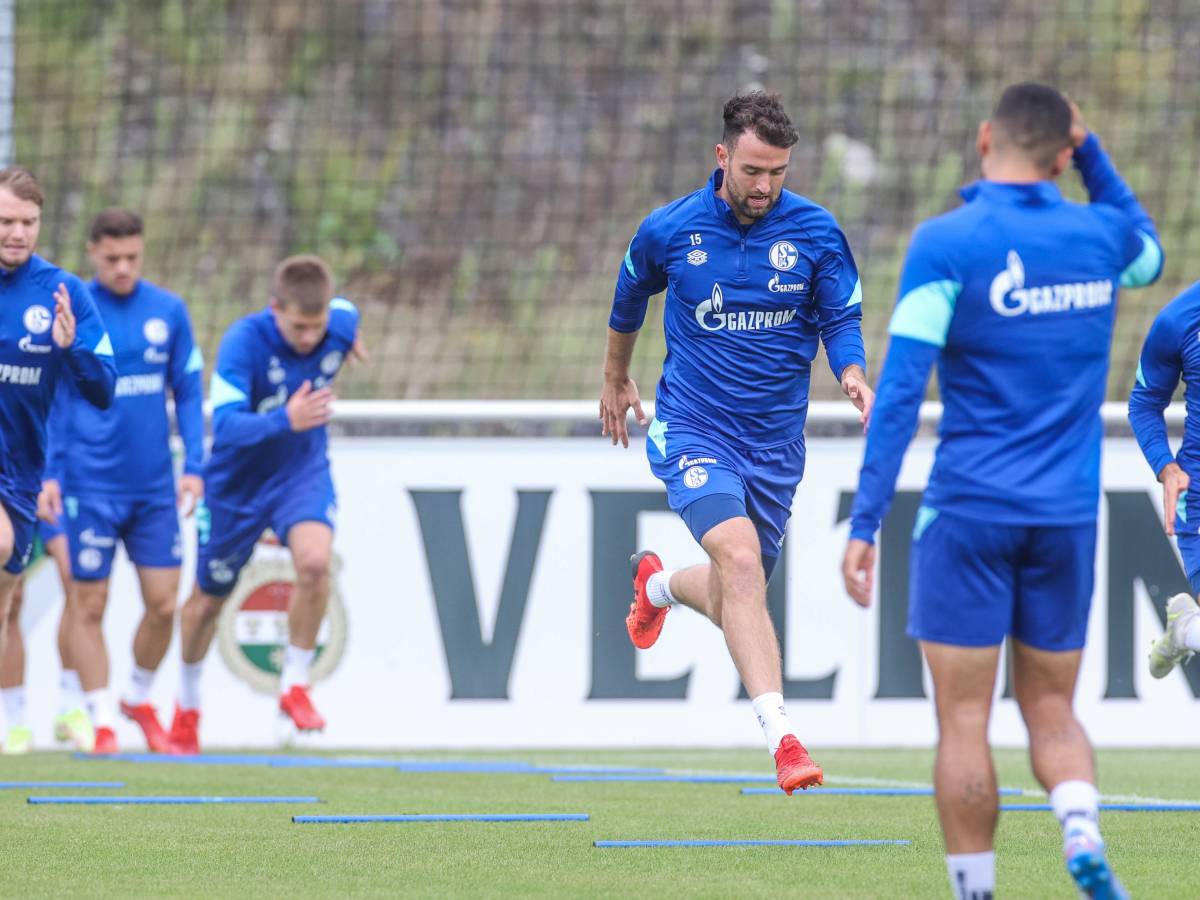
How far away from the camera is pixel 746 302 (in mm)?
6875

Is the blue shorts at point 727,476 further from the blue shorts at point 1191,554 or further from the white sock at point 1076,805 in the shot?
the white sock at point 1076,805

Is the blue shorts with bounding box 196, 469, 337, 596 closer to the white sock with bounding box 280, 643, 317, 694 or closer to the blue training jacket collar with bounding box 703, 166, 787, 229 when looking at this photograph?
the white sock with bounding box 280, 643, 317, 694

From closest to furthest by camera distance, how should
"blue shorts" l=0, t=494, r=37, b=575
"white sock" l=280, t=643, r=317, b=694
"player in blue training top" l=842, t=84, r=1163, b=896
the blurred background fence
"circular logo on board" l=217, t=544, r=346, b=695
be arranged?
"player in blue training top" l=842, t=84, r=1163, b=896 < "blue shorts" l=0, t=494, r=37, b=575 < "white sock" l=280, t=643, r=317, b=694 < "circular logo on board" l=217, t=544, r=346, b=695 < the blurred background fence

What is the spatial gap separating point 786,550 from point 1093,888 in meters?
6.68

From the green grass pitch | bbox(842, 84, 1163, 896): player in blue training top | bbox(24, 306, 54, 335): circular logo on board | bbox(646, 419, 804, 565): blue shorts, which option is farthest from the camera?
bbox(24, 306, 54, 335): circular logo on board

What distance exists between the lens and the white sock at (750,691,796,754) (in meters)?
6.08

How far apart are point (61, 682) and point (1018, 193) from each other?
737 centimetres

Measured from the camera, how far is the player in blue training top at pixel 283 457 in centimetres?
965

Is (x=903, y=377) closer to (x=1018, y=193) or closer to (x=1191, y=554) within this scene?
(x=1018, y=193)

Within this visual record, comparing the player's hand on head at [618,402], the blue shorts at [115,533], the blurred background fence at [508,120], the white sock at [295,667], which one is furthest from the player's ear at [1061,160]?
the blurred background fence at [508,120]

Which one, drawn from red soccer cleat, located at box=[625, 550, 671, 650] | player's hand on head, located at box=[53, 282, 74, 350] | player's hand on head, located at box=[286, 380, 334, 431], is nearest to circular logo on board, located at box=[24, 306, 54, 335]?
player's hand on head, located at box=[53, 282, 74, 350]

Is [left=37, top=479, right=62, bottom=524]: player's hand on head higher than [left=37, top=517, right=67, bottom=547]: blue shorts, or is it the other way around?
[left=37, top=479, right=62, bottom=524]: player's hand on head

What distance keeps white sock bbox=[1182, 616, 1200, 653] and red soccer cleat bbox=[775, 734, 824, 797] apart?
2.20m

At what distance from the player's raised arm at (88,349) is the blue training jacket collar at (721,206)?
251cm
